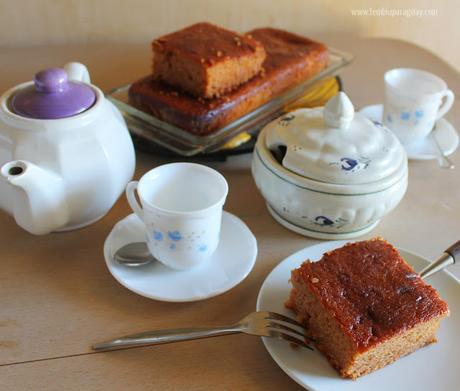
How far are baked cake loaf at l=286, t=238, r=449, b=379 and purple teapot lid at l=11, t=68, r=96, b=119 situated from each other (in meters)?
0.35

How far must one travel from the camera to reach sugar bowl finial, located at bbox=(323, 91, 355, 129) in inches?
28.1

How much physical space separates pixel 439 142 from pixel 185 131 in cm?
47

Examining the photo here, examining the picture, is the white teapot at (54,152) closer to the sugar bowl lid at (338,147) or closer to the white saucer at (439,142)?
the sugar bowl lid at (338,147)

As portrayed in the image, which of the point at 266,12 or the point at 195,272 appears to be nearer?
the point at 195,272

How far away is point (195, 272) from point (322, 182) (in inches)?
8.0

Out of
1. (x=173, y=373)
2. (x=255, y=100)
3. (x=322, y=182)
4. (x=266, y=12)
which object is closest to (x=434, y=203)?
(x=322, y=182)

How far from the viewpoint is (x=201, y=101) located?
0.94m

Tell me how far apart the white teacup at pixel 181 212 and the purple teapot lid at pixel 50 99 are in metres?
0.13

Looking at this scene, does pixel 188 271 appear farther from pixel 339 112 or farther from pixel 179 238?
pixel 339 112

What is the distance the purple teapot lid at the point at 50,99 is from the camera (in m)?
0.67

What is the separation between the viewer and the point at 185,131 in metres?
0.91

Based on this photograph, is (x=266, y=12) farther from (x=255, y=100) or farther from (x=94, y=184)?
(x=94, y=184)

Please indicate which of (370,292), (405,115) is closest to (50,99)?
(370,292)

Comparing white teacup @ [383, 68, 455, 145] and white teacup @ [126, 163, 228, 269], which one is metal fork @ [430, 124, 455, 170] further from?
white teacup @ [126, 163, 228, 269]
